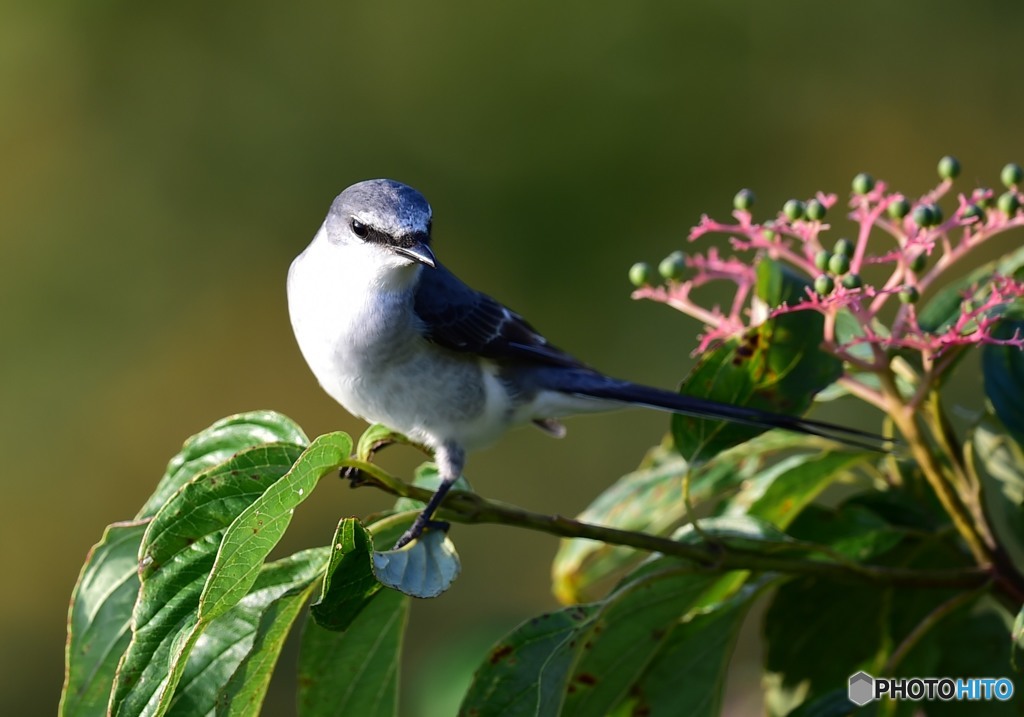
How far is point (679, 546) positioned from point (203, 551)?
703 mm

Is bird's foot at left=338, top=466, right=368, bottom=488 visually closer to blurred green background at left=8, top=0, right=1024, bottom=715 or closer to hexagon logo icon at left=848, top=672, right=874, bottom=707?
hexagon logo icon at left=848, top=672, right=874, bottom=707

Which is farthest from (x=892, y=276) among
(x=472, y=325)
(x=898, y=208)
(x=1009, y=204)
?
(x=472, y=325)

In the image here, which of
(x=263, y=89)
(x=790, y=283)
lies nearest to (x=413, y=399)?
(x=790, y=283)

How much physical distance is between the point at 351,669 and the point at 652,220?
465cm

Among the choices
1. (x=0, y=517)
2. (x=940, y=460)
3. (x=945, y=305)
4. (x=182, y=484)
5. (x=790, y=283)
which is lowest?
(x=182, y=484)

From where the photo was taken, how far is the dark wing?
2463mm

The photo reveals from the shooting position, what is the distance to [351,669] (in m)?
1.78

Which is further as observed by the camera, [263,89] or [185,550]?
[263,89]

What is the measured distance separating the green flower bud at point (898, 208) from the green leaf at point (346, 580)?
0.99 m

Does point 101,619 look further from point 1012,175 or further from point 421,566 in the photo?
point 1012,175

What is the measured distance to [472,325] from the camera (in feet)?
8.32

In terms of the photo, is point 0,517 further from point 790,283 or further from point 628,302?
point 790,283

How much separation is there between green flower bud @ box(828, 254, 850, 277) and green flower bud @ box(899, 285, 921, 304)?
0.09 meters

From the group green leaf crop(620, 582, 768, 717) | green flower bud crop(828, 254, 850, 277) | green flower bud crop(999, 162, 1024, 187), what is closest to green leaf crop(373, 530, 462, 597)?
green leaf crop(620, 582, 768, 717)
